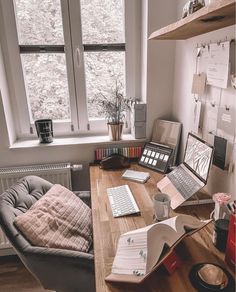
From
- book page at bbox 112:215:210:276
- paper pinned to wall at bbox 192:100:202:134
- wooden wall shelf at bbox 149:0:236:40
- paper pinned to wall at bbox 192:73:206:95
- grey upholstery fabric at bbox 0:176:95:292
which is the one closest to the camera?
wooden wall shelf at bbox 149:0:236:40

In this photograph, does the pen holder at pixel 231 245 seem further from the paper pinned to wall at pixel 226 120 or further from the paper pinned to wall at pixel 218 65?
the paper pinned to wall at pixel 218 65

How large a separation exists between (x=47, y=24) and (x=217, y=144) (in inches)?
59.3

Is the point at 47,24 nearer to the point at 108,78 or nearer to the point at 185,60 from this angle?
the point at 108,78

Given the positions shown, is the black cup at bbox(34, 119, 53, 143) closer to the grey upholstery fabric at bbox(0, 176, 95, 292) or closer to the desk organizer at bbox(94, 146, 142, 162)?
the desk organizer at bbox(94, 146, 142, 162)

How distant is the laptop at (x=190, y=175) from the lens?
1202 mm

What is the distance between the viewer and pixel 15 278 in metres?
1.81

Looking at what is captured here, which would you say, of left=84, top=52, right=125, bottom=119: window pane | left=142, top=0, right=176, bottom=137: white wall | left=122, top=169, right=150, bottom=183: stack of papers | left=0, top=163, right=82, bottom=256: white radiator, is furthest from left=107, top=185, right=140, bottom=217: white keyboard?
left=84, top=52, right=125, bottom=119: window pane

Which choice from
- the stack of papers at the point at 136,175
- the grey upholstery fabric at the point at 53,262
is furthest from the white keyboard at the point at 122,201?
the grey upholstery fabric at the point at 53,262

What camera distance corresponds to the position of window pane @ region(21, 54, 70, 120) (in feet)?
6.13

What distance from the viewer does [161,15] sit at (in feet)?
5.48

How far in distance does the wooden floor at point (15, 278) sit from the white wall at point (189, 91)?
1.43 metres

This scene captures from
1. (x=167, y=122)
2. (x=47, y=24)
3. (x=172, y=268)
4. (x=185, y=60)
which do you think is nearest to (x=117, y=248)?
(x=172, y=268)

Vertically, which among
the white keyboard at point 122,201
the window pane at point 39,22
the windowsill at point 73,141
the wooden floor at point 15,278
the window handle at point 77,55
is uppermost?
the window pane at point 39,22

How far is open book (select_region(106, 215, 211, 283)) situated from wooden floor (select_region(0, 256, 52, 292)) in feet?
3.81
